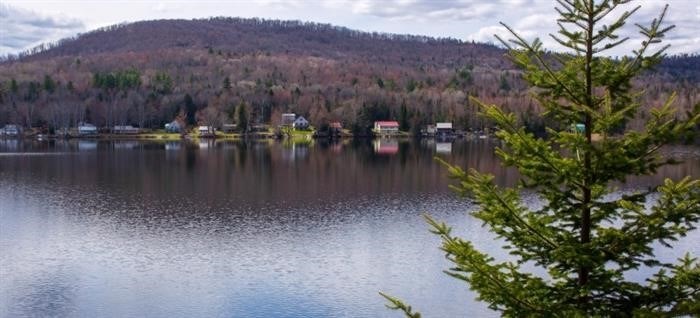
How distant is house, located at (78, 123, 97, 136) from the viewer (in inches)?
3986

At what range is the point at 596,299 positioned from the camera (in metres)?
5.75

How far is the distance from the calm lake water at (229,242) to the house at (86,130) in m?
51.6

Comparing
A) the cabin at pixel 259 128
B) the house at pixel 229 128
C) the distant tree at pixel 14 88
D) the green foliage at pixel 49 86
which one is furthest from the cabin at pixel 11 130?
the cabin at pixel 259 128

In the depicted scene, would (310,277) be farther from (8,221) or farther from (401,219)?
(8,221)

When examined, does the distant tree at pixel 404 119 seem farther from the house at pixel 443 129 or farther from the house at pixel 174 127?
the house at pixel 174 127

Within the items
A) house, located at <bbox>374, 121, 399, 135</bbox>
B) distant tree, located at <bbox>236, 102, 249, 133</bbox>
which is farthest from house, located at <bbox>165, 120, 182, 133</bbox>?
house, located at <bbox>374, 121, 399, 135</bbox>

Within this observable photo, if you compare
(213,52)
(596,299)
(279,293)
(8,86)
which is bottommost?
(279,293)

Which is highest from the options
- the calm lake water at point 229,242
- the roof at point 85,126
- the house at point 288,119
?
the house at point 288,119

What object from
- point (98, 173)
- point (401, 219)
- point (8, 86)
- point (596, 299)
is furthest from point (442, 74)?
point (596, 299)

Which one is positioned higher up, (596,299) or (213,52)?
(213,52)

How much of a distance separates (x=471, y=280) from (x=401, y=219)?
25471 millimetres

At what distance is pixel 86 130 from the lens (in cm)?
10200

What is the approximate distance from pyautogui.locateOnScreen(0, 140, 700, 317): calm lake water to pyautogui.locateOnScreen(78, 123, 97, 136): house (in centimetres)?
5164

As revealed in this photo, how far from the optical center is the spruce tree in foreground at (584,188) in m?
5.26
